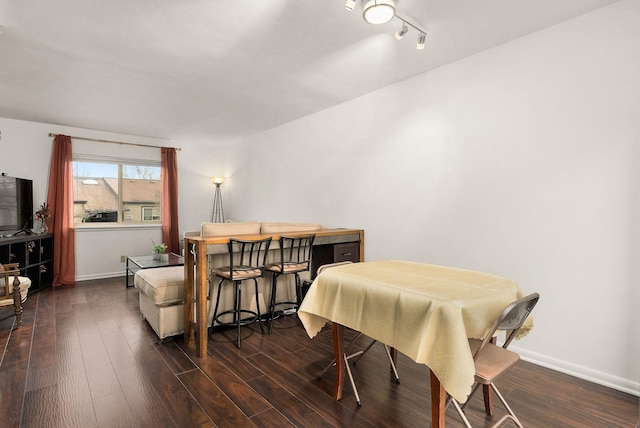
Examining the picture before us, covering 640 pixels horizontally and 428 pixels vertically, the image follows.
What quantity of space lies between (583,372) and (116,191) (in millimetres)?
6925

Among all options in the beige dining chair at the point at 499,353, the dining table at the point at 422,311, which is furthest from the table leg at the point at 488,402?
the dining table at the point at 422,311

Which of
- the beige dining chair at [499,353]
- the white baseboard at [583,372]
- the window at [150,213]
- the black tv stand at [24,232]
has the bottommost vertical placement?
the white baseboard at [583,372]

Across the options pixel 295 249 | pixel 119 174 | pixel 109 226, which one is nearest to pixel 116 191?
pixel 119 174

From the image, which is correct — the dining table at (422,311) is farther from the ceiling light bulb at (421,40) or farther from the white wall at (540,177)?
the ceiling light bulb at (421,40)

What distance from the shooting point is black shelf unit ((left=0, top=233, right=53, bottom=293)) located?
167 inches

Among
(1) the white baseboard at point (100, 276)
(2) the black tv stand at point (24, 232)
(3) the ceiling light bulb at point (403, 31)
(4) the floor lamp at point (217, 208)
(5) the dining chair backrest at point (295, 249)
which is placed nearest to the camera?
(3) the ceiling light bulb at point (403, 31)

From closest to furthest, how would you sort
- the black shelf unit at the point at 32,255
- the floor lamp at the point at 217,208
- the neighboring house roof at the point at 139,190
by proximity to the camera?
the black shelf unit at the point at 32,255
the neighboring house roof at the point at 139,190
the floor lamp at the point at 217,208

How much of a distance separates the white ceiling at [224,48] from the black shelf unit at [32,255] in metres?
1.80

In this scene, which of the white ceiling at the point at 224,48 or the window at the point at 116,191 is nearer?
the white ceiling at the point at 224,48

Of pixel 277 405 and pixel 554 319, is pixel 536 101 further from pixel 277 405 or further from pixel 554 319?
pixel 277 405

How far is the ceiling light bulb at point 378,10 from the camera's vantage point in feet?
7.19

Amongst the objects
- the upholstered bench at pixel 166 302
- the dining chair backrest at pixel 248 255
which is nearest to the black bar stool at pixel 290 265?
the dining chair backrest at pixel 248 255

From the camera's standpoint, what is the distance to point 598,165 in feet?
7.88

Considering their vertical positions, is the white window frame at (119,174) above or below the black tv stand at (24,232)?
above
